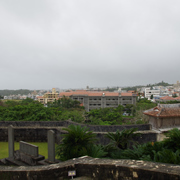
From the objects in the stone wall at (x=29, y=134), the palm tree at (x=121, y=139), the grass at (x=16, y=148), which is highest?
the palm tree at (x=121, y=139)

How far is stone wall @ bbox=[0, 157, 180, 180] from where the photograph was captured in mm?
3515

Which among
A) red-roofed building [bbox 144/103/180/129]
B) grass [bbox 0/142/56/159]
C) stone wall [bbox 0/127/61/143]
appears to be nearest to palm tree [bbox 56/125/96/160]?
grass [bbox 0/142/56/159]

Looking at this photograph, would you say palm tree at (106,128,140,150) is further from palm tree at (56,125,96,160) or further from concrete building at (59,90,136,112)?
concrete building at (59,90,136,112)

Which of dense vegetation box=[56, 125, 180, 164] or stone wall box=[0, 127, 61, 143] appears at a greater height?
dense vegetation box=[56, 125, 180, 164]

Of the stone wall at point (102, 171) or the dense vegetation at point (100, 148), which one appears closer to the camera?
the stone wall at point (102, 171)

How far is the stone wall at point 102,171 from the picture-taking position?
351 cm

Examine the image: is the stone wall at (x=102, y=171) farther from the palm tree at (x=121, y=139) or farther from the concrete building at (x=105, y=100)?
the concrete building at (x=105, y=100)

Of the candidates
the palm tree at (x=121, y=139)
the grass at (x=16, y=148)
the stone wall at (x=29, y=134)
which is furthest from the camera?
the stone wall at (x=29, y=134)

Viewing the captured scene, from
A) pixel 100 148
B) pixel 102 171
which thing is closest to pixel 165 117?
pixel 100 148

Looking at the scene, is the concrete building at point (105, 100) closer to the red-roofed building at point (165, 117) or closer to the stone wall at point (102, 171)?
the red-roofed building at point (165, 117)

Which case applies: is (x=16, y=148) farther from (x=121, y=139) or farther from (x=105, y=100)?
(x=105, y=100)

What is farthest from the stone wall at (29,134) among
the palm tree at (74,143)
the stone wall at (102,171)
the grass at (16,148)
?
the stone wall at (102,171)

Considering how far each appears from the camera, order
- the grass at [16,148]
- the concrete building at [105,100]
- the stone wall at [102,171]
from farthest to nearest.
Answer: the concrete building at [105,100] < the grass at [16,148] < the stone wall at [102,171]

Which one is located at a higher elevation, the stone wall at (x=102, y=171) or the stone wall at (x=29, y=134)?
the stone wall at (x=102, y=171)
